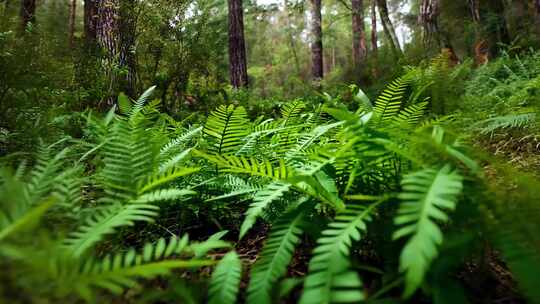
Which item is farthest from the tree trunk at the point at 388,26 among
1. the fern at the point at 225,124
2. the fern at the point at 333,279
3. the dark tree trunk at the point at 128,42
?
the fern at the point at 333,279

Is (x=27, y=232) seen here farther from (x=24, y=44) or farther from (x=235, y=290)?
(x=24, y=44)

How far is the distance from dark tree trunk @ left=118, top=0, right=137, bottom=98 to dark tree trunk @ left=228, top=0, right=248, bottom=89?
3.61 meters

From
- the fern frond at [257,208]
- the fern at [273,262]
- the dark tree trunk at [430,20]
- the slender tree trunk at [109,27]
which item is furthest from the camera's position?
the dark tree trunk at [430,20]

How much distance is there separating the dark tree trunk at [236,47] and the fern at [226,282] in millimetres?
7539

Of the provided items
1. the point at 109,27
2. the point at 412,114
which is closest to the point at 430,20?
the point at 109,27

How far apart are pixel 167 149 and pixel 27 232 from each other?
0.94 m

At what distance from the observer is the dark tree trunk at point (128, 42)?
4.47m

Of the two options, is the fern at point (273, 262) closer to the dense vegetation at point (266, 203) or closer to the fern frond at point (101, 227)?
the dense vegetation at point (266, 203)

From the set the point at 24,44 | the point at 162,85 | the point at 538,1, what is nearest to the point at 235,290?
the point at 24,44

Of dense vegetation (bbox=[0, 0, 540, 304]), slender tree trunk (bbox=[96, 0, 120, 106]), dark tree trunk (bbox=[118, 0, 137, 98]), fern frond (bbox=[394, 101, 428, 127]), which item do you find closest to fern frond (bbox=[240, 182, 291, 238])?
dense vegetation (bbox=[0, 0, 540, 304])

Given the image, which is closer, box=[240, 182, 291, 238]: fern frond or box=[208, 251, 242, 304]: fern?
box=[208, 251, 242, 304]: fern

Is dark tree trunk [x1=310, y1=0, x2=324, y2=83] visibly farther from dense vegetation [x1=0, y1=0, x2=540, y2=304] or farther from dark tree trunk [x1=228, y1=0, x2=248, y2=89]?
dense vegetation [x1=0, y1=0, x2=540, y2=304]

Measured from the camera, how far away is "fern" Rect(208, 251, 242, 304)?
836 mm

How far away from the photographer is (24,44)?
2143mm
